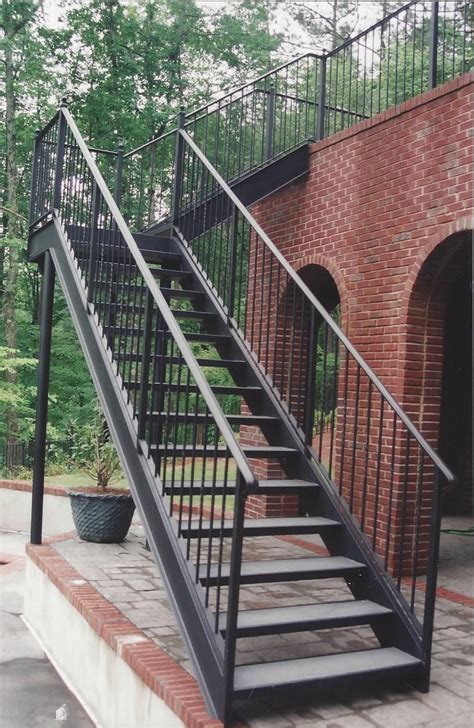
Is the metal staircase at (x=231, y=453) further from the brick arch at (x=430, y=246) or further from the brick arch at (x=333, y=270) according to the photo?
the brick arch at (x=430, y=246)

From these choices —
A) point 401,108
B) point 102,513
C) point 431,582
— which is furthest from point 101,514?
point 401,108

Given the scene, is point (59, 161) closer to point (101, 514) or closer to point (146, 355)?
point (146, 355)

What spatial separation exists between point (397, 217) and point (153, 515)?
3.20m

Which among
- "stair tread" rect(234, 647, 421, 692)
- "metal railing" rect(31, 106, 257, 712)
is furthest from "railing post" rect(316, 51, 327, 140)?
"stair tread" rect(234, 647, 421, 692)

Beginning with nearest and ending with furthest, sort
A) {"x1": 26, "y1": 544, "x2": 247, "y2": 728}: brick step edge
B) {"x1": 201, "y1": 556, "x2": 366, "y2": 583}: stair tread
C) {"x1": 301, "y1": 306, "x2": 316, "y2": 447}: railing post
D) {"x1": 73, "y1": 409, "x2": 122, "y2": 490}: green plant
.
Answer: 1. {"x1": 26, "y1": 544, "x2": 247, "y2": 728}: brick step edge
2. {"x1": 201, "y1": 556, "x2": 366, "y2": 583}: stair tread
3. {"x1": 301, "y1": 306, "x2": 316, "y2": 447}: railing post
4. {"x1": 73, "y1": 409, "x2": 122, "y2": 490}: green plant

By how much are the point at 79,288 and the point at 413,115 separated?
2952mm

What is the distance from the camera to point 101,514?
6.15m

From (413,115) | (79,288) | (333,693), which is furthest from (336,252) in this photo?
(333,693)

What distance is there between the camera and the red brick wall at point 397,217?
16.7ft

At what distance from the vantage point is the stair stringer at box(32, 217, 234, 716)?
309cm

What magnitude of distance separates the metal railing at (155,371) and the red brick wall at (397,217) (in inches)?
64.0

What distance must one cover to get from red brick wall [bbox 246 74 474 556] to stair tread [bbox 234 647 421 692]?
2403 mm

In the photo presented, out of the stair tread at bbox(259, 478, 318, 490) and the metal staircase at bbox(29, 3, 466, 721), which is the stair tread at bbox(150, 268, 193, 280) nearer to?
the metal staircase at bbox(29, 3, 466, 721)

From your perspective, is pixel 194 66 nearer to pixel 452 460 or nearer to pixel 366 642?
pixel 452 460
